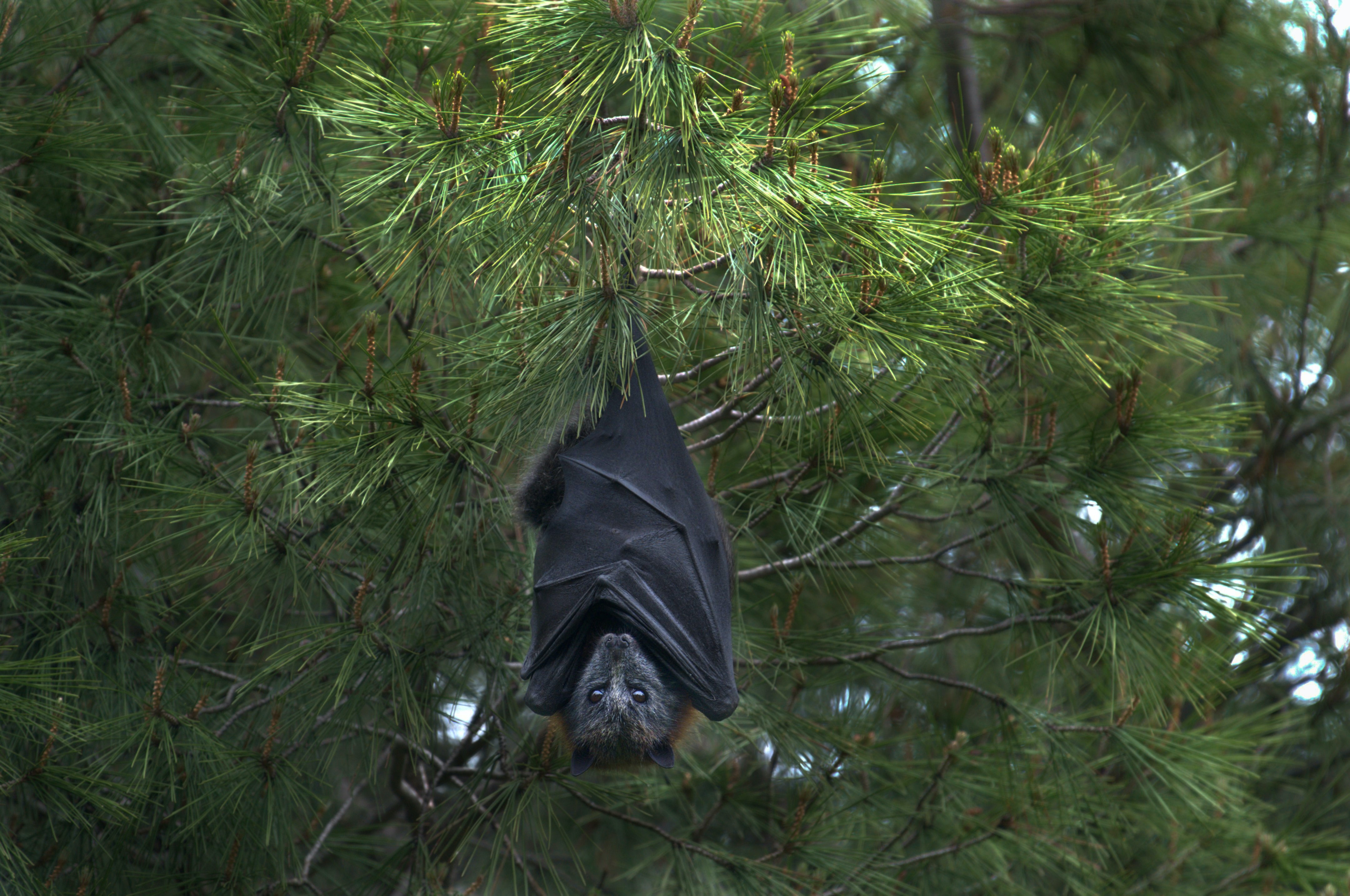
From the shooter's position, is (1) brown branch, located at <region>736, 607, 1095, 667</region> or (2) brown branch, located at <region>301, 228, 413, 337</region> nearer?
(2) brown branch, located at <region>301, 228, 413, 337</region>

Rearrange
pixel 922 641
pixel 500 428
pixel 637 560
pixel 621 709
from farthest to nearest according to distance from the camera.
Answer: pixel 922 641, pixel 500 428, pixel 637 560, pixel 621 709

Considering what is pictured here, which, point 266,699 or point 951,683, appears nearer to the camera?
point 266,699

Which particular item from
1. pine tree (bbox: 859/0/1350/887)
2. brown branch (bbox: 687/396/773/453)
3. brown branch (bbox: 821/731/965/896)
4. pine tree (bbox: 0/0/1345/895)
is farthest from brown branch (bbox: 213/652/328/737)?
pine tree (bbox: 859/0/1350/887)

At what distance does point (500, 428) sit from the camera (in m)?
2.41

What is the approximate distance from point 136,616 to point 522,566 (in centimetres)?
106

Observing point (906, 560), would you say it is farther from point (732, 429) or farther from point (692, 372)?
point (692, 372)

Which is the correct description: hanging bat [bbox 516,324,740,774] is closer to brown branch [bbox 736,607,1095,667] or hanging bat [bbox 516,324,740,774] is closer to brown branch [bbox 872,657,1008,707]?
brown branch [bbox 736,607,1095,667]

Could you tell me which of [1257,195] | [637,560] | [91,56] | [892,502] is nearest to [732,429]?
[637,560]

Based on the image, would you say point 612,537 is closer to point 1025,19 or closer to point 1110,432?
point 1110,432

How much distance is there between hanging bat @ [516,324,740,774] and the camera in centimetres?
224

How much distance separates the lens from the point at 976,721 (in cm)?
429

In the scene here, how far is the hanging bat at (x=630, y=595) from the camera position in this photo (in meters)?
2.24

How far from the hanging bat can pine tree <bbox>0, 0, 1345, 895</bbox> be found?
16cm

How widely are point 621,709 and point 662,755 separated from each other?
0.16 m
